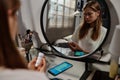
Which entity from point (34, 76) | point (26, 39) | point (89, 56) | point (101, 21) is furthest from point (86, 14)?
point (34, 76)

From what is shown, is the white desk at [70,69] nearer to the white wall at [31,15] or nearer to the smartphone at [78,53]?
the smartphone at [78,53]

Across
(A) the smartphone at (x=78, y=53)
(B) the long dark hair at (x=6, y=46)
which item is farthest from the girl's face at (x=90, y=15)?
A: (B) the long dark hair at (x=6, y=46)

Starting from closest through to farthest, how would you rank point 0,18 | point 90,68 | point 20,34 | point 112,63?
point 0,18 → point 112,63 → point 90,68 → point 20,34

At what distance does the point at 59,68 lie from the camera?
1.18 metres

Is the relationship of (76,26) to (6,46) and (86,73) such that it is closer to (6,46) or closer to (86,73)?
(86,73)

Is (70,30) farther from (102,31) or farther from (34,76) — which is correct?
(34,76)

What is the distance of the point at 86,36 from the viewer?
1.16 metres

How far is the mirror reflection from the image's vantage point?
1119 mm

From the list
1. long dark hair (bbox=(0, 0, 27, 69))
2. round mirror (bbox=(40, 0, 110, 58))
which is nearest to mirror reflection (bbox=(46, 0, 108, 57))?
round mirror (bbox=(40, 0, 110, 58))

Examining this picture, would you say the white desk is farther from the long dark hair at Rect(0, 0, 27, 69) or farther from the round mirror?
the long dark hair at Rect(0, 0, 27, 69)

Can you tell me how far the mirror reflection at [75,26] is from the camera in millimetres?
1119

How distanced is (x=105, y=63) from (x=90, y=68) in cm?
9

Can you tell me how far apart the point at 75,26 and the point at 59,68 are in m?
0.26

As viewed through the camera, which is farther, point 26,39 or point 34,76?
point 26,39
